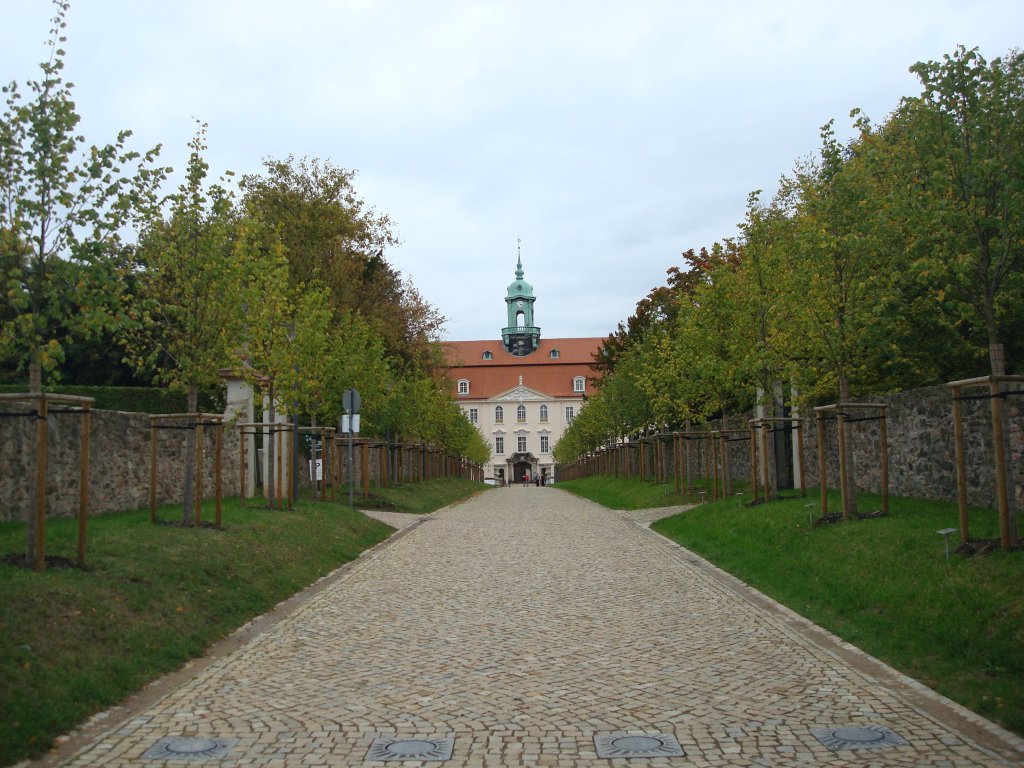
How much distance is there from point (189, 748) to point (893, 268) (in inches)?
439

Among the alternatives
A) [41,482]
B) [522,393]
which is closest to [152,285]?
[41,482]

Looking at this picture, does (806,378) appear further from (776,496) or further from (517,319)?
(517,319)

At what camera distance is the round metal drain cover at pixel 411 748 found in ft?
16.8

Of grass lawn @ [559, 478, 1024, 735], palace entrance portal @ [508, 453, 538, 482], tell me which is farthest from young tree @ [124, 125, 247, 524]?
palace entrance portal @ [508, 453, 538, 482]

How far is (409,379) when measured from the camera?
124 feet

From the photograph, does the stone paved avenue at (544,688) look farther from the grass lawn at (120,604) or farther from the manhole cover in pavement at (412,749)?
the grass lawn at (120,604)

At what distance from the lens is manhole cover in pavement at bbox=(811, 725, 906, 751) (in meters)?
5.19

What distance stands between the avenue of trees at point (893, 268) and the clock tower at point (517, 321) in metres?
90.0

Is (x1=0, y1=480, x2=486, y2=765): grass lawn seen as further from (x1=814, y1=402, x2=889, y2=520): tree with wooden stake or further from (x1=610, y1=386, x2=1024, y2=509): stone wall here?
(x1=610, y1=386, x2=1024, y2=509): stone wall

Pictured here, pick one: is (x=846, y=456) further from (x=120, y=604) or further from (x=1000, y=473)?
(x=120, y=604)

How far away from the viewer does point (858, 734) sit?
5402 millimetres

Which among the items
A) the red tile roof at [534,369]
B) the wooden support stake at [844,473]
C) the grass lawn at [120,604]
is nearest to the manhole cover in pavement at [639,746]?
the grass lawn at [120,604]

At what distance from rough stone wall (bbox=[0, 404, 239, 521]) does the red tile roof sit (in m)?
101

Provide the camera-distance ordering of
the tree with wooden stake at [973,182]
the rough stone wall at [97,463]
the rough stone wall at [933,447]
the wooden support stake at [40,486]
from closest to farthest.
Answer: the wooden support stake at [40,486], the tree with wooden stake at [973,182], the rough stone wall at [97,463], the rough stone wall at [933,447]
